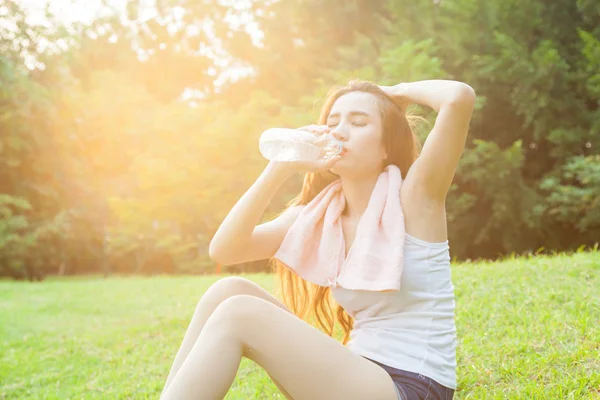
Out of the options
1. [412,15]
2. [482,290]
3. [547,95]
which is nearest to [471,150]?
[547,95]

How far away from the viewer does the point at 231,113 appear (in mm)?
14242

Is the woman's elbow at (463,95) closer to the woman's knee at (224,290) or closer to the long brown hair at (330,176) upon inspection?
the long brown hair at (330,176)

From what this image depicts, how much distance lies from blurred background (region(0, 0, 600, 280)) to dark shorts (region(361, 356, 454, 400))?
29.5ft

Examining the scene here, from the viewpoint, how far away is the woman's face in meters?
2.21

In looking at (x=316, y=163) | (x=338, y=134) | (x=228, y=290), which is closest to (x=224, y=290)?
(x=228, y=290)

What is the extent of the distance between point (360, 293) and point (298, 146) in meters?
0.57

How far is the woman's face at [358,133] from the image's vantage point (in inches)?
86.9

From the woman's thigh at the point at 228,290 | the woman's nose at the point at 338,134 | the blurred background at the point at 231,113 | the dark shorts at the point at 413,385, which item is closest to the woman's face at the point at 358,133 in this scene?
the woman's nose at the point at 338,134

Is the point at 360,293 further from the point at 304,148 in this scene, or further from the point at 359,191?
the point at 304,148

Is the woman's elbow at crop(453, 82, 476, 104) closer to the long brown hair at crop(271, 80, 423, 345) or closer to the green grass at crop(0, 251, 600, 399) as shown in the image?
the long brown hair at crop(271, 80, 423, 345)

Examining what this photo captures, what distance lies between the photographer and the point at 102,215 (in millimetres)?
16969

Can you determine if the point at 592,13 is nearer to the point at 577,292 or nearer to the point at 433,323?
the point at 577,292

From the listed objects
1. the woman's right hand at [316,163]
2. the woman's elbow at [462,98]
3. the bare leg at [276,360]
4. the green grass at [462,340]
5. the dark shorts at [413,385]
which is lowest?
the green grass at [462,340]

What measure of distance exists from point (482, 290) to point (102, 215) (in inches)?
564
